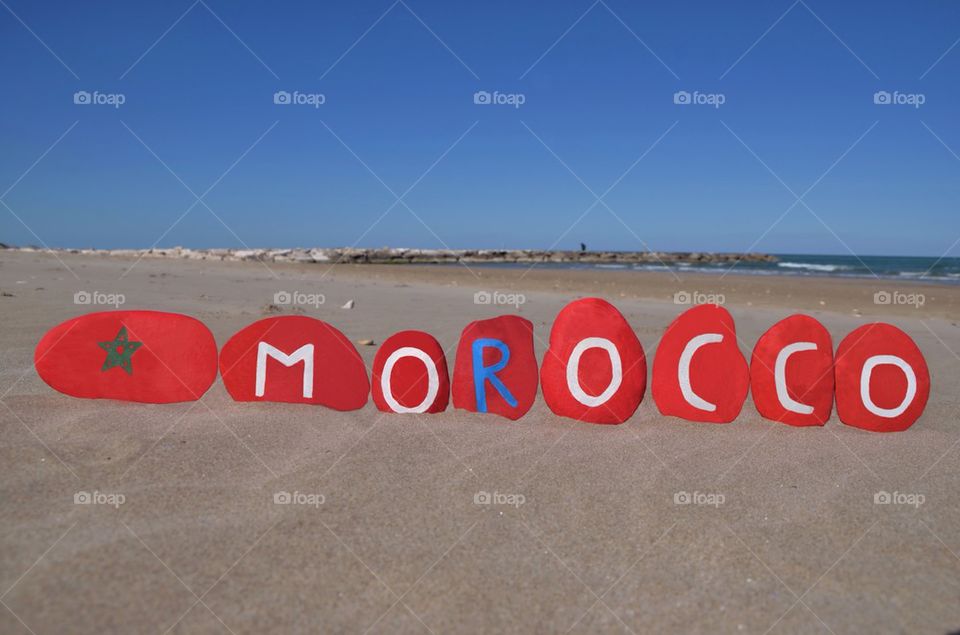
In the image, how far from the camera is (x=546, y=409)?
10.4ft

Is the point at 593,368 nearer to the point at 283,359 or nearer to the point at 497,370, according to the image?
the point at 497,370

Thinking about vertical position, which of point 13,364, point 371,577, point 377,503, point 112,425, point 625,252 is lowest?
point 371,577

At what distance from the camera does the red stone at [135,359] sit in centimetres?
303

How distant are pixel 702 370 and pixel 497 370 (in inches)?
36.5

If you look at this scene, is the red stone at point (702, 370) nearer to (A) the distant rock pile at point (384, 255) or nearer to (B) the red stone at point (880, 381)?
(B) the red stone at point (880, 381)

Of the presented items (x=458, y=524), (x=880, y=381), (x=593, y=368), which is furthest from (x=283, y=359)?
(x=880, y=381)

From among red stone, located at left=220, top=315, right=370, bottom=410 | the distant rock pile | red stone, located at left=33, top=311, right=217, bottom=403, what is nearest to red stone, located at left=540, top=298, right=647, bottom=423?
red stone, located at left=220, top=315, right=370, bottom=410

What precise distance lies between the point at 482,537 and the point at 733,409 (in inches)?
65.3

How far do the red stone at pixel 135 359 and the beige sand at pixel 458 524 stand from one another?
0.10 m

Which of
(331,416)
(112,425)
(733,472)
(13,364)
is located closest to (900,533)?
(733,472)

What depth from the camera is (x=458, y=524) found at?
1929mm

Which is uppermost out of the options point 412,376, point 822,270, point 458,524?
point 822,270

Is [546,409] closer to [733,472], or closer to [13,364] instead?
[733,472]

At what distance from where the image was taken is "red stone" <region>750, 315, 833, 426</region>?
3.09 metres
